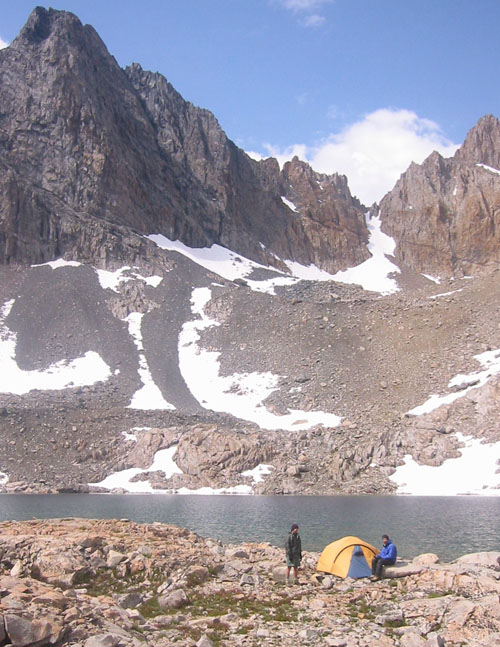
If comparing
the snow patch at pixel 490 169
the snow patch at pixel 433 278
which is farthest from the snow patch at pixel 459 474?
the snow patch at pixel 490 169

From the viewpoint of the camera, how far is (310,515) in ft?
135

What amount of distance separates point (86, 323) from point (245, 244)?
63.8 meters

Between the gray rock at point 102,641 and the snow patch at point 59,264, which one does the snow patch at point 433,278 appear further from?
the gray rock at point 102,641

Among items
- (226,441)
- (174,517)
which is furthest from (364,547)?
(226,441)

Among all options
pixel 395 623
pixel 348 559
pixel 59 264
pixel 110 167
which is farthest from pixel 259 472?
pixel 110 167

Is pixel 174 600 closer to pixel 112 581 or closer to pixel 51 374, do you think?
pixel 112 581

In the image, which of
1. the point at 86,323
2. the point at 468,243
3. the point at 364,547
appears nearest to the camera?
the point at 364,547

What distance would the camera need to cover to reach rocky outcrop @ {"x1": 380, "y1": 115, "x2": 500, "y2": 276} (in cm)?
16750

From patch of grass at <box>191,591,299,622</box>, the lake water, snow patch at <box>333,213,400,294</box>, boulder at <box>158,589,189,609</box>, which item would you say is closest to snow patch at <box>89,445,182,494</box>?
the lake water

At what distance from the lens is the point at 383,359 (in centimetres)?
8281

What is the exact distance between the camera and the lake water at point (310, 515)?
29781 mm

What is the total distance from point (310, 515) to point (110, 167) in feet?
357

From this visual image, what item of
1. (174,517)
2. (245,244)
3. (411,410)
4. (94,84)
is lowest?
(174,517)

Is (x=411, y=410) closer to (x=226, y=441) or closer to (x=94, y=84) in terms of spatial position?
(x=226, y=441)
